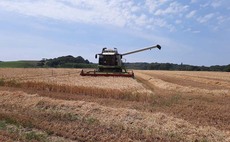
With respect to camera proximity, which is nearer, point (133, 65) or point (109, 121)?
point (109, 121)

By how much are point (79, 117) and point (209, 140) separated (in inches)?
195

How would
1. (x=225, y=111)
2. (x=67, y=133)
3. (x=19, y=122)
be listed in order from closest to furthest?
(x=67, y=133) < (x=19, y=122) < (x=225, y=111)

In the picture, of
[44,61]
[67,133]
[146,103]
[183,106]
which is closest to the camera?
[67,133]

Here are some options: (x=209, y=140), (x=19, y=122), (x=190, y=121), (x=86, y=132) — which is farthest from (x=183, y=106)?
(x=19, y=122)

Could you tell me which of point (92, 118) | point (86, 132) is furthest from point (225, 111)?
point (86, 132)

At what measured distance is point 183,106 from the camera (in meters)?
14.8

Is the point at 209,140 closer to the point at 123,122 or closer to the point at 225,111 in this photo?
the point at 123,122

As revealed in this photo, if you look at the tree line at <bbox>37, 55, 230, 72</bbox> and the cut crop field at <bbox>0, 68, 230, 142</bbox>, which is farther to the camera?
the tree line at <bbox>37, 55, 230, 72</bbox>

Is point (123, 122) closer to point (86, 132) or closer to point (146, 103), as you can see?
point (86, 132)

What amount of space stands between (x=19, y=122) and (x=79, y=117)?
2809 millimetres

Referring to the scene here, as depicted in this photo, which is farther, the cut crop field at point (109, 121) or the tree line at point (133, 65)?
the tree line at point (133, 65)

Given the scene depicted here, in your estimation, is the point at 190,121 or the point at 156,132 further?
the point at 190,121

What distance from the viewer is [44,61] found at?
388ft

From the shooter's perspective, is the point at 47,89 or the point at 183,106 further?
the point at 47,89
